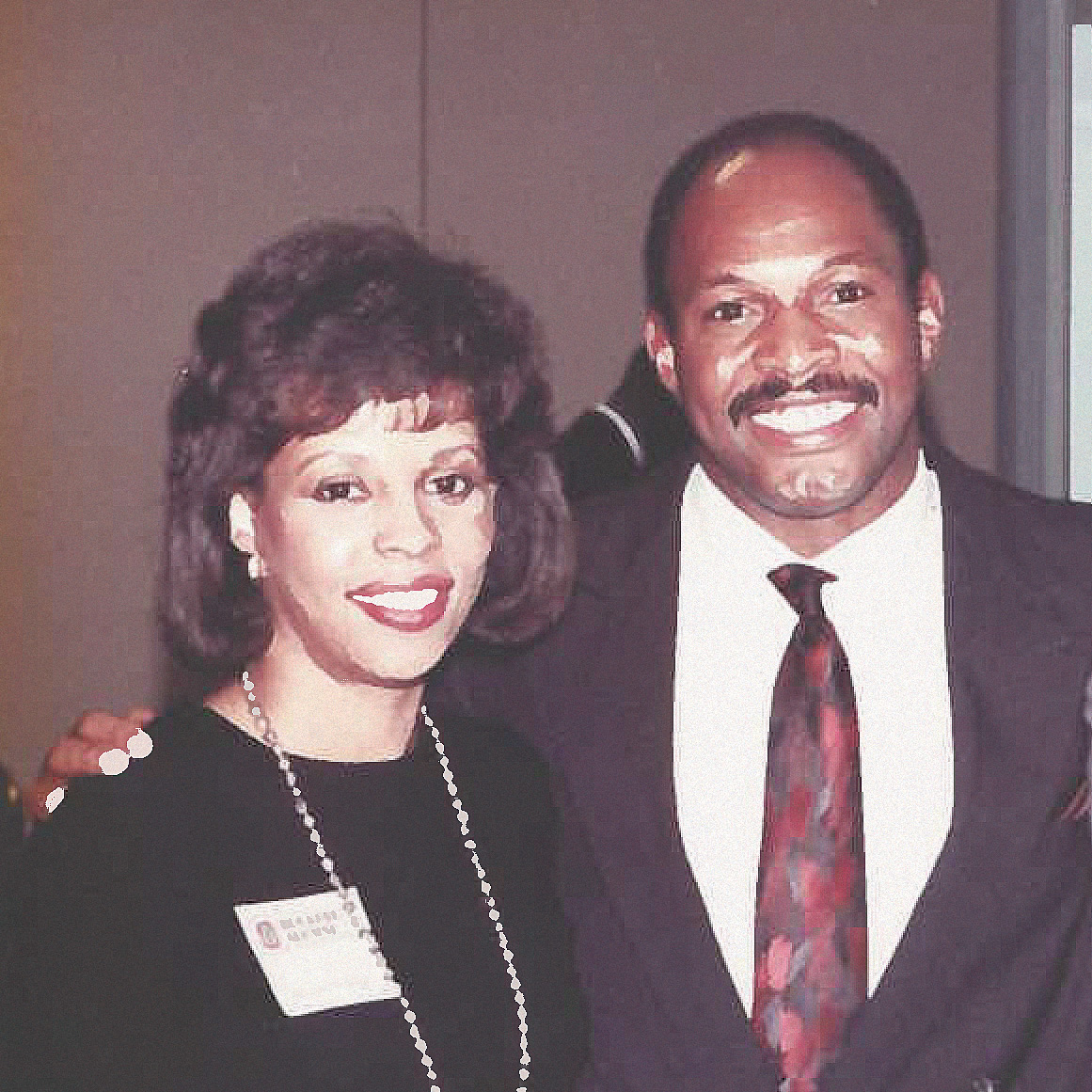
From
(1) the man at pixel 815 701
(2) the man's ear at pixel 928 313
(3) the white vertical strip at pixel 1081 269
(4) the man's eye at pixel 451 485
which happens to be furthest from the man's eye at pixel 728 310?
(3) the white vertical strip at pixel 1081 269

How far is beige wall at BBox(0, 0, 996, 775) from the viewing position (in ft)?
15.0

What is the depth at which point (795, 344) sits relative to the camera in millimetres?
2322

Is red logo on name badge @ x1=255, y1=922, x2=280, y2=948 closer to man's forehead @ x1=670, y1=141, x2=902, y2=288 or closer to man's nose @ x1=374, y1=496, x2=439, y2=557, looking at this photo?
man's nose @ x1=374, y1=496, x2=439, y2=557

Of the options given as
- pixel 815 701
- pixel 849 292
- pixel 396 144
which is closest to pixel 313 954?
pixel 815 701

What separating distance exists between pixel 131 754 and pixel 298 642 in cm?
18

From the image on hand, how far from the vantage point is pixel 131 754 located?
2010mm

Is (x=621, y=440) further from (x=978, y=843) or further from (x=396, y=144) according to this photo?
(x=396, y=144)

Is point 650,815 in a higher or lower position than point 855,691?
lower

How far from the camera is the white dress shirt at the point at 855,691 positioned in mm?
2271

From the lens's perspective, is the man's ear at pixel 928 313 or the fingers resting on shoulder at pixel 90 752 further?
the man's ear at pixel 928 313

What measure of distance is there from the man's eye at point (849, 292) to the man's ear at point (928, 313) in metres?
0.11

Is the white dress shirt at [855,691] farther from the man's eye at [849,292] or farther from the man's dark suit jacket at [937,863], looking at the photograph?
the man's eye at [849,292]

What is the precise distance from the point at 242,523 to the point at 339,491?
0.40 feet

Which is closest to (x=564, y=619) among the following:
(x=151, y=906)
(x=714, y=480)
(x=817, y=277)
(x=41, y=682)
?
(x=714, y=480)
